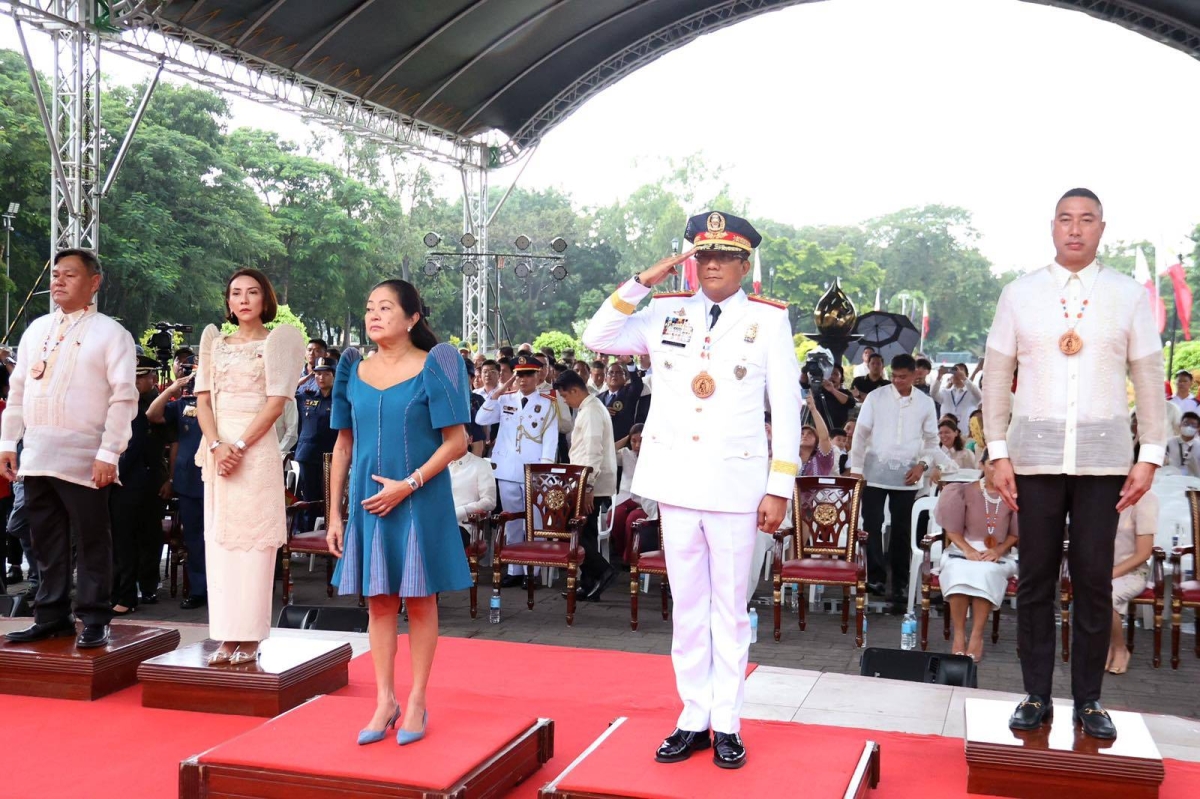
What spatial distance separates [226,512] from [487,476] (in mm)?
3354

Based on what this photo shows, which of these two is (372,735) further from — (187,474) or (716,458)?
(187,474)

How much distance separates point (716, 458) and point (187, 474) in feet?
14.3

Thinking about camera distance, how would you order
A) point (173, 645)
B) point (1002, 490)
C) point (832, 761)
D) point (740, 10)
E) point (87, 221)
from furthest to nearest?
point (740, 10) → point (87, 221) → point (173, 645) → point (1002, 490) → point (832, 761)

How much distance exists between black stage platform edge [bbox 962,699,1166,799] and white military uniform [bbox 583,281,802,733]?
29.6 inches

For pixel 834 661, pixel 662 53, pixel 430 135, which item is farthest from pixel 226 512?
pixel 662 53

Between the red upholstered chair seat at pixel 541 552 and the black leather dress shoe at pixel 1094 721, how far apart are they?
3.56m

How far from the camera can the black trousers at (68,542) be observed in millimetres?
4328

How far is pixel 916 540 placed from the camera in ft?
21.9

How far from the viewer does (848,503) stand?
6.27m

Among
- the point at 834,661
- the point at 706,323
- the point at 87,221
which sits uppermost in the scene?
the point at 87,221

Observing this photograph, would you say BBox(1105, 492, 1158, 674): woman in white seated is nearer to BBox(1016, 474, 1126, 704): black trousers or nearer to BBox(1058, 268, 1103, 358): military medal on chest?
BBox(1016, 474, 1126, 704): black trousers

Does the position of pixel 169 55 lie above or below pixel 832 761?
above

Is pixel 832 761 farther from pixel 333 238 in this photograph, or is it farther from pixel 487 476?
pixel 333 238

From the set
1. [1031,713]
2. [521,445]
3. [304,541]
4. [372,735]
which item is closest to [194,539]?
[304,541]
